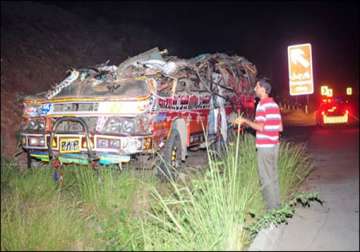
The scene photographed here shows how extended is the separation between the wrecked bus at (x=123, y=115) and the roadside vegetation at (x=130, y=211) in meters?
0.59

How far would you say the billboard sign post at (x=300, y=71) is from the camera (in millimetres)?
13047

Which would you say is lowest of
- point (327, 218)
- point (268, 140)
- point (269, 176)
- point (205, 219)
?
point (327, 218)

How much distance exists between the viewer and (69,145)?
8445mm

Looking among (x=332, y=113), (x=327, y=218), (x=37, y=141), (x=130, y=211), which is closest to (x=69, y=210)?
(x=130, y=211)

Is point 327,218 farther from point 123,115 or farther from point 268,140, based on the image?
point 123,115

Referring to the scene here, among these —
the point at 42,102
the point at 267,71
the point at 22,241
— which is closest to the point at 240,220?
the point at 22,241

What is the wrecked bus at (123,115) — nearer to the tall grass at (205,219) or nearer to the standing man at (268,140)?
the standing man at (268,140)

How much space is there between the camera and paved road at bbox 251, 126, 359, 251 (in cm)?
581

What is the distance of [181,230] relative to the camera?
207 inches

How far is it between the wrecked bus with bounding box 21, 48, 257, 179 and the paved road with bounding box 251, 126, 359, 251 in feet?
7.52

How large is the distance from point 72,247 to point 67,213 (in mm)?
551

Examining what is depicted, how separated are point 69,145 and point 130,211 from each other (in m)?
2.35

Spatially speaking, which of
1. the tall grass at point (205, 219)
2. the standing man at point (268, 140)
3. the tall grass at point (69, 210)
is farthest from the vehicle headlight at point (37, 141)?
the standing man at point (268, 140)

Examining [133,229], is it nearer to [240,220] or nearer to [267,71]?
[240,220]
